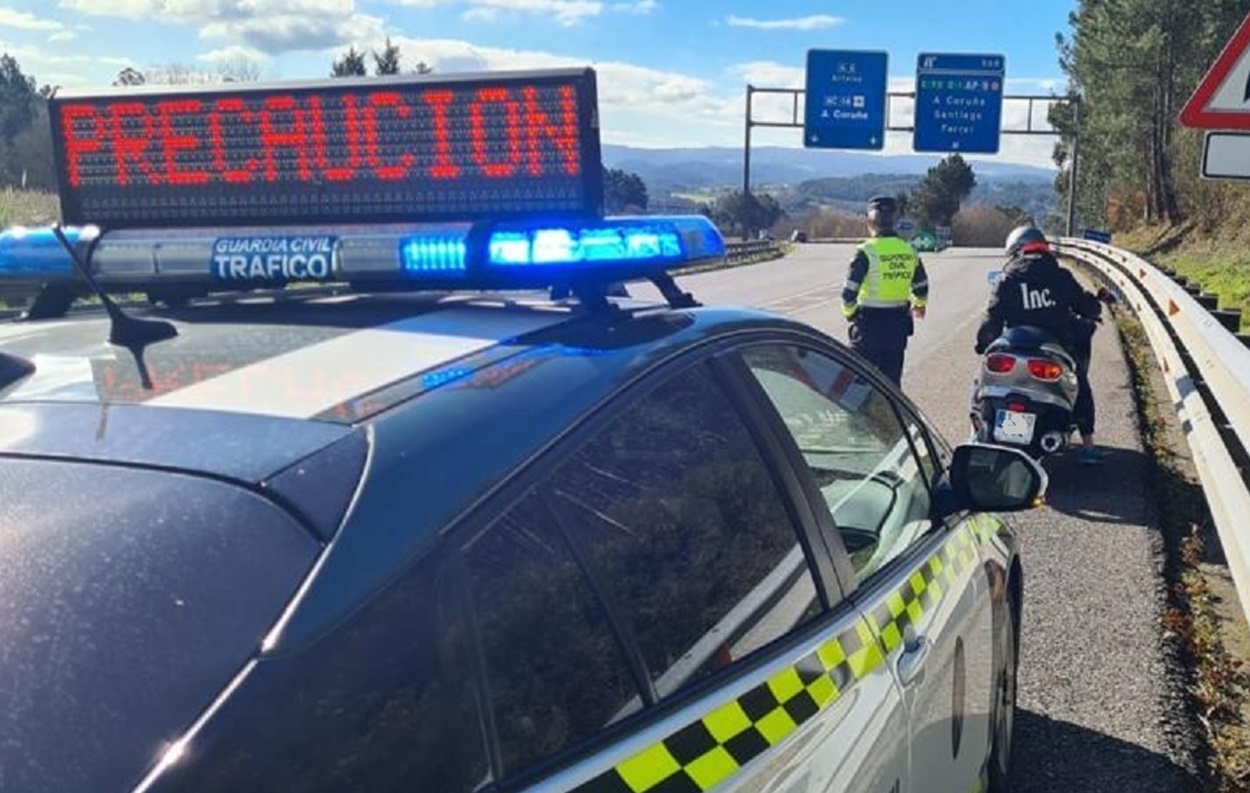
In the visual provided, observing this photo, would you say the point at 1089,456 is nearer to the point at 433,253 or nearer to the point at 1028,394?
the point at 1028,394

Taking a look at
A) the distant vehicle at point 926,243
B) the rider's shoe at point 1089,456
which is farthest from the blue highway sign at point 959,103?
the rider's shoe at point 1089,456

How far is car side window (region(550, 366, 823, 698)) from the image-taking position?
5.67 feet

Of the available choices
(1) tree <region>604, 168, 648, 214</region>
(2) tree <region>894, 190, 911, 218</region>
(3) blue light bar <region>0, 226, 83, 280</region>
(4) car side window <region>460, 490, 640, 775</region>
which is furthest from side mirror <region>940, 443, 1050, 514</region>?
(2) tree <region>894, 190, 911, 218</region>

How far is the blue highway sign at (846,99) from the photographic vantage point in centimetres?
3612

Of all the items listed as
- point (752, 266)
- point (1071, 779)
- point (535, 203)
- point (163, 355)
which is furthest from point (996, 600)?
point (752, 266)

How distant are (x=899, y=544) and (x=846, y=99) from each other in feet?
116

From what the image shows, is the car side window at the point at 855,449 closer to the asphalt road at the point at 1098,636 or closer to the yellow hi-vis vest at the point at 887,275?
the asphalt road at the point at 1098,636

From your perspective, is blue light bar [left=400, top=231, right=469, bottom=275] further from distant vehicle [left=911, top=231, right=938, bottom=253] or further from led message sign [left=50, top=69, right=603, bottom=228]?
distant vehicle [left=911, top=231, right=938, bottom=253]

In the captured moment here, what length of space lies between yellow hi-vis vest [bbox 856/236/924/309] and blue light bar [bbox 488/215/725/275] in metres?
6.05

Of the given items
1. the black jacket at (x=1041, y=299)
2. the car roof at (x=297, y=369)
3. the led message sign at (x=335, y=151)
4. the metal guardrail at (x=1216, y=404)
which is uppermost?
the led message sign at (x=335, y=151)

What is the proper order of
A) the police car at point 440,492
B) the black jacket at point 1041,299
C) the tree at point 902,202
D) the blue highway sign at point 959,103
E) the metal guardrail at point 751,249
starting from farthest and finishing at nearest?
the metal guardrail at point 751,249
the blue highway sign at point 959,103
the tree at point 902,202
the black jacket at point 1041,299
the police car at point 440,492

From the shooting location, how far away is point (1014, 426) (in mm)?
7324

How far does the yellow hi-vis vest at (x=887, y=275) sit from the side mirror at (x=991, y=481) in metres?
5.40

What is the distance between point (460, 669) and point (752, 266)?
37.3 m
